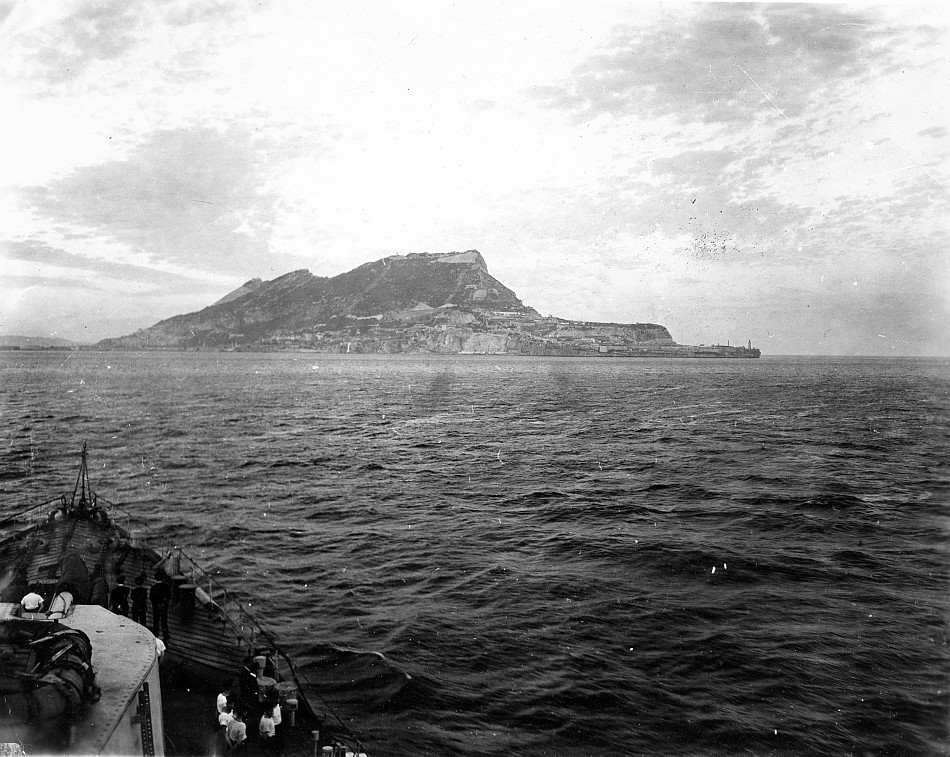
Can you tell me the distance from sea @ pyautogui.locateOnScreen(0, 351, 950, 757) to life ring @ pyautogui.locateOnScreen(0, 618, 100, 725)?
798 cm

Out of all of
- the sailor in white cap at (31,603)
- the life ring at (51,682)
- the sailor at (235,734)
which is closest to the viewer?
the life ring at (51,682)

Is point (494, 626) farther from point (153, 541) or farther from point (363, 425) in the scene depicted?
point (363, 425)

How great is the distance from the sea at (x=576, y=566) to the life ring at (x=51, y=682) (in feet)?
26.2

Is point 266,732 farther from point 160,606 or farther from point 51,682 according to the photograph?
point 51,682

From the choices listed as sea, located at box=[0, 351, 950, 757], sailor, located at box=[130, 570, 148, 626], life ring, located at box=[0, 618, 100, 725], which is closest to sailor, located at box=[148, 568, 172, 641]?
sailor, located at box=[130, 570, 148, 626]

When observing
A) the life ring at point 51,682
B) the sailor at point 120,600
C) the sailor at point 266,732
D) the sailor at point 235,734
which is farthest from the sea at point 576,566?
the life ring at point 51,682

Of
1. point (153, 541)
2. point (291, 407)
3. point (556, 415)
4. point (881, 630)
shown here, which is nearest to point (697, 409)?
point (556, 415)

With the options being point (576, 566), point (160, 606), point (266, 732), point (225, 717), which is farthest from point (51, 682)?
point (576, 566)

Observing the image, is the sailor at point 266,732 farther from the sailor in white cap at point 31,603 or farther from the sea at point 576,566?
the sailor in white cap at point 31,603

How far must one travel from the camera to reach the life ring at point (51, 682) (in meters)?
5.68

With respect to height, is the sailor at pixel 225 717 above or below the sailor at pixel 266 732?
above

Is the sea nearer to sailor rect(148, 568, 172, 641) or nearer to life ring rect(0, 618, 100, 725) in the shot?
sailor rect(148, 568, 172, 641)

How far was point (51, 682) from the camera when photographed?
5.79 m

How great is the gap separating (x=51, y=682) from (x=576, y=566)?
19346mm
